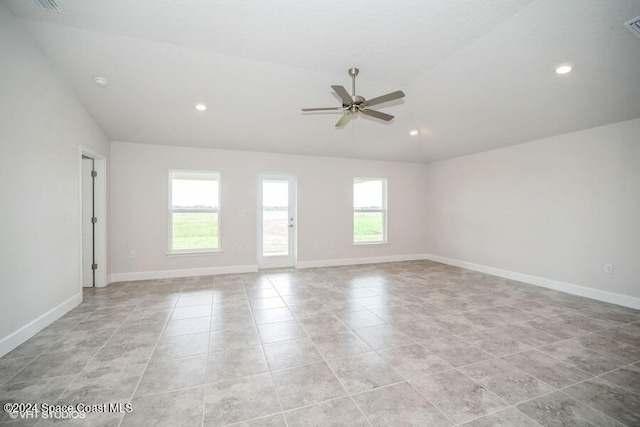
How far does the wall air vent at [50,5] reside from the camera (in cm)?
227

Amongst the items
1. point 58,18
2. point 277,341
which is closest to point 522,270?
point 277,341

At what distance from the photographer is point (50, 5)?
7.62 ft

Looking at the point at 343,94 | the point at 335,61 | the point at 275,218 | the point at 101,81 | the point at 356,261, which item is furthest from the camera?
the point at 356,261

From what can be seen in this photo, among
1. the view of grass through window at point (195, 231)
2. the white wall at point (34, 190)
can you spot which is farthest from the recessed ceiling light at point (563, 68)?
the view of grass through window at point (195, 231)

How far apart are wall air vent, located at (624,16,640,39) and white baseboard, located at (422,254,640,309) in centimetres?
332

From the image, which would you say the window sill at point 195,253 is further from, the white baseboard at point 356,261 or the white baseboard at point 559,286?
the white baseboard at point 559,286

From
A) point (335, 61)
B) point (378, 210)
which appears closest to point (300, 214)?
point (378, 210)

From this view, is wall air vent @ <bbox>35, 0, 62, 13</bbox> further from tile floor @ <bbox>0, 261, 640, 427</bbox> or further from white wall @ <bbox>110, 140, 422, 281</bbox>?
tile floor @ <bbox>0, 261, 640, 427</bbox>

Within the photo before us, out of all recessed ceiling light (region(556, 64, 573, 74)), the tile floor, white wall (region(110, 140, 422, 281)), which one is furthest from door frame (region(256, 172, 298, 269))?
recessed ceiling light (region(556, 64, 573, 74))

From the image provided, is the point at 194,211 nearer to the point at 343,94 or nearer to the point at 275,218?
the point at 275,218

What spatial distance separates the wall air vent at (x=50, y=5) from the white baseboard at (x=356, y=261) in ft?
16.3

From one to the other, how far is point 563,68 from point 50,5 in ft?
16.7

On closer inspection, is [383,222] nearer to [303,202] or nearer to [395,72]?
[303,202]

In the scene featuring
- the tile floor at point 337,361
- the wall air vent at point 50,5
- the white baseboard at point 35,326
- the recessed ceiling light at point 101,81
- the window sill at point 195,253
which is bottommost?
the tile floor at point 337,361
